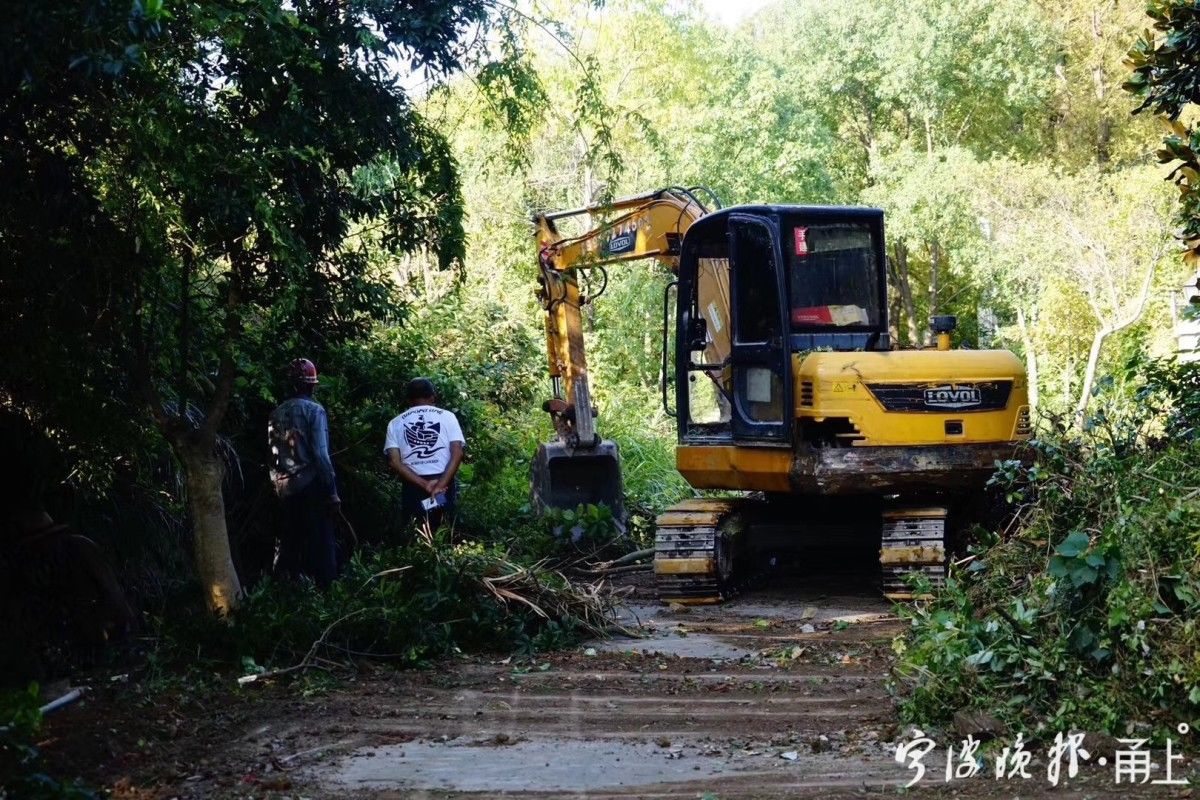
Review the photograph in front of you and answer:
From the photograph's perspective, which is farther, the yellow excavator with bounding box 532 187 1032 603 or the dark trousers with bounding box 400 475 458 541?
the dark trousers with bounding box 400 475 458 541

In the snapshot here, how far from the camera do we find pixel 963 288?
1649 inches

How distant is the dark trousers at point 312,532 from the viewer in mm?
10867

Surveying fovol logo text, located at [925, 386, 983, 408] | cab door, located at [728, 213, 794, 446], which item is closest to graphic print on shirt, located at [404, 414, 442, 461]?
cab door, located at [728, 213, 794, 446]

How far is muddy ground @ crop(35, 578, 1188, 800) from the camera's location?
20.4 ft

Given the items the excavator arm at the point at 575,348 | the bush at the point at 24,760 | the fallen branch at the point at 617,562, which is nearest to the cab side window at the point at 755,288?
the excavator arm at the point at 575,348

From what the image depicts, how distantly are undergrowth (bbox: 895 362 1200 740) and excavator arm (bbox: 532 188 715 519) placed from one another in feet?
19.8

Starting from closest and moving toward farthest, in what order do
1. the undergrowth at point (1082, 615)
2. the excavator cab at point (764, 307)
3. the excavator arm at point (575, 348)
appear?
1. the undergrowth at point (1082, 615)
2. the excavator cab at point (764, 307)
3. the excavator arm at point (575, 348)

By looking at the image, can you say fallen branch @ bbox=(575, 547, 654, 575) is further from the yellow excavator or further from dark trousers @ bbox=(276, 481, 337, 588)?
dark trousers @ bbox=(276, 481, 337, 588)

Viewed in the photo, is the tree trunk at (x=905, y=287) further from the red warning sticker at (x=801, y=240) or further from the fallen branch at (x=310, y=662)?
the fallen branch at (x=310, y=662)

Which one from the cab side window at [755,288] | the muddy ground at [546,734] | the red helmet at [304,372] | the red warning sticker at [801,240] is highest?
the red warning sticker at [801,240]

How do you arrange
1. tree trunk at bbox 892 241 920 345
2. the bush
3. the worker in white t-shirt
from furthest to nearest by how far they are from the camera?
tree trunk at bbox 892 241 920 345 < the worker in white t-shirt < the bush

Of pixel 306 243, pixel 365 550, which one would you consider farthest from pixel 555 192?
pixel 306 243

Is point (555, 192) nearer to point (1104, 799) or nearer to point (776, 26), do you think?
point (776, 26)

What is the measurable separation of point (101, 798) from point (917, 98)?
119 ft
